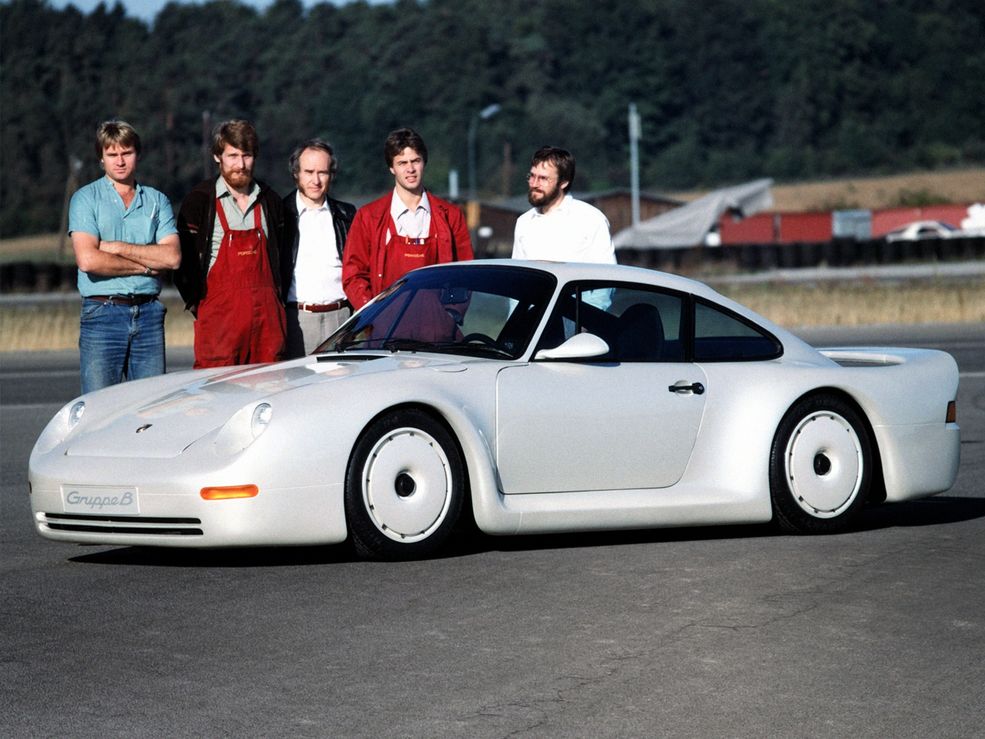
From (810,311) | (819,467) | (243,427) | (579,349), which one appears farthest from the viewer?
(810,311)

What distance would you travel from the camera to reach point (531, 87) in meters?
144

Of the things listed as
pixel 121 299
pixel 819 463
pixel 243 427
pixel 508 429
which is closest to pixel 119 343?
pixel 121 299

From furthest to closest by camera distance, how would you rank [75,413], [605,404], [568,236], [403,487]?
[568,236]
[75,413]
[605,404]
[403,487]

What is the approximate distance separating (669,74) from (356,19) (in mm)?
34727

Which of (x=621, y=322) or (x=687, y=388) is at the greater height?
(x=621, y=322)

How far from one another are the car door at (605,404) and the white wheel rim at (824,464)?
52 centimetres

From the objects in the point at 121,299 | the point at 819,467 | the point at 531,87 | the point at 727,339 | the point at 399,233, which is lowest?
the point at 819,467

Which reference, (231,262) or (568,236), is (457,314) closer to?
(231,262)

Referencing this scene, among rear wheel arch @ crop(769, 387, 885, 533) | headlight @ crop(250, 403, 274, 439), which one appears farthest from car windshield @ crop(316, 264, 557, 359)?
rear wheel arch @ crop(769, 387, 885, 533)

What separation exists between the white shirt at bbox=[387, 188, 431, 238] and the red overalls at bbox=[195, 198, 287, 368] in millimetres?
745

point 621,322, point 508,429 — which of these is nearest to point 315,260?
point 621,322

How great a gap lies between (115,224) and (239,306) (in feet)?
2.43

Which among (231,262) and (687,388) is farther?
(231,262)

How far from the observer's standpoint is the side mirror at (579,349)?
7957 millimetres
